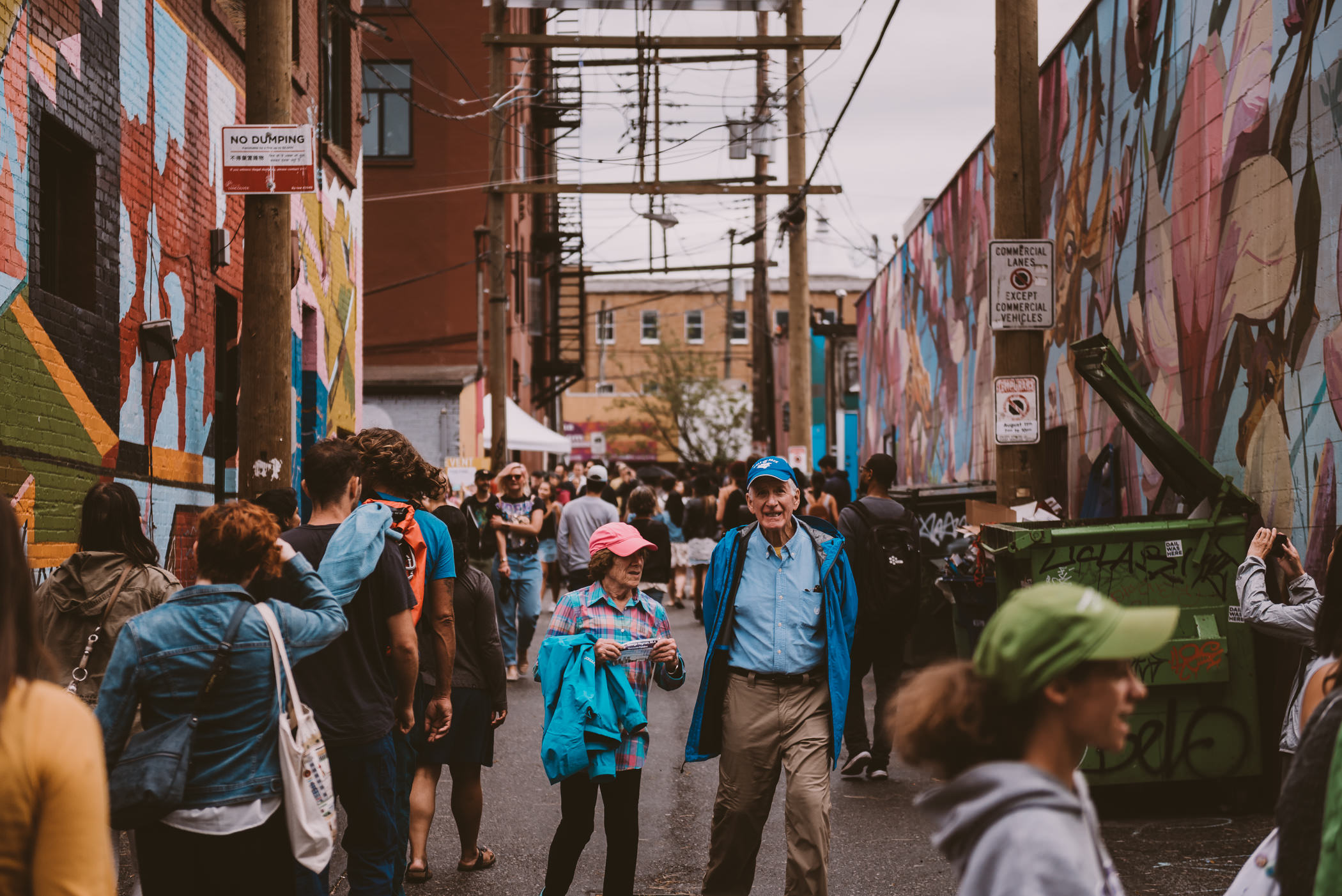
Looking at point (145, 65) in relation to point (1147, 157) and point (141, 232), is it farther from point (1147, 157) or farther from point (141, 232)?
point (1147, 157)

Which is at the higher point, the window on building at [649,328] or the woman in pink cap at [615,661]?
the window on building at [649,328]

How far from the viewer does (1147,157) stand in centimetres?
1054

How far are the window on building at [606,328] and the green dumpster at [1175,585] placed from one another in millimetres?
61204

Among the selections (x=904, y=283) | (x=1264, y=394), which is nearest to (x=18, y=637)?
(x=1264, y=394)

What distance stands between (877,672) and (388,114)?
23.6 m

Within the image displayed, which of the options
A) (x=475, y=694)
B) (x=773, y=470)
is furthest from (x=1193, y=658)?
(x=475, y=694)

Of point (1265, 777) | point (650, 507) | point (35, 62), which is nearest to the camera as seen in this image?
point (1265, 777)

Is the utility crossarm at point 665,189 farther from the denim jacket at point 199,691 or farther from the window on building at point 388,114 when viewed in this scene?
the denim jacket at point 199,691

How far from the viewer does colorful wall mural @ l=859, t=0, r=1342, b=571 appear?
765cm

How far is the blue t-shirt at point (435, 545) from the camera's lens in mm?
5840

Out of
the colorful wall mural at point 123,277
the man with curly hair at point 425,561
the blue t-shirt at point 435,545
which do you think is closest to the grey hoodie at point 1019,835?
the man with curly hair at point 425,561

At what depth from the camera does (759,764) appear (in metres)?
5.57

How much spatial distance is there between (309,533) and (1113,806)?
Result: 16.5 feet

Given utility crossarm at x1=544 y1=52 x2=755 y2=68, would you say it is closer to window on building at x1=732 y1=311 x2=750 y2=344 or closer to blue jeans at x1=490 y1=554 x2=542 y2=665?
blue jeans at x1=490 y1=554 x2=542 y2=665
